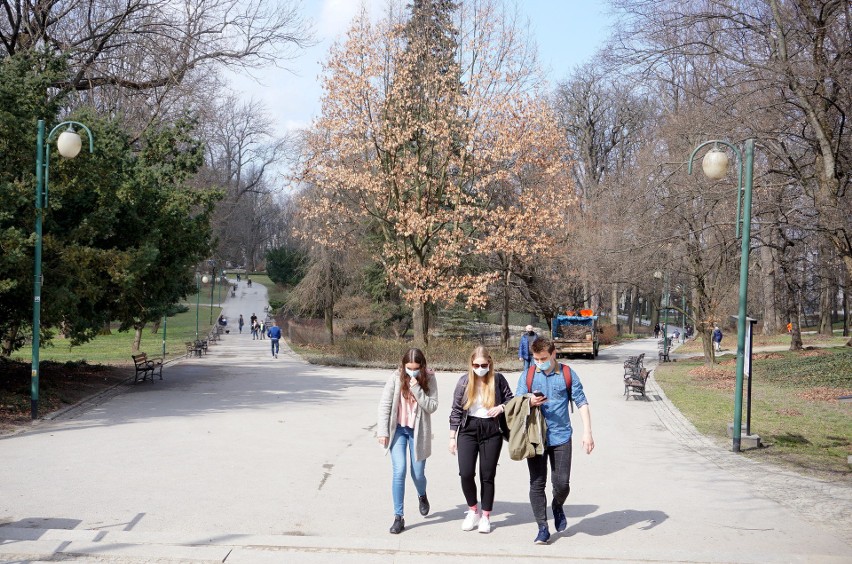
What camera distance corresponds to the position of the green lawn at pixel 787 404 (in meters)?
13.0

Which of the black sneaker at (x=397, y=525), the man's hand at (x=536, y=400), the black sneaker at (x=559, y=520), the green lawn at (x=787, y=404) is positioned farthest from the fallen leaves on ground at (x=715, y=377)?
the black sneaker at (x=397, y=525)

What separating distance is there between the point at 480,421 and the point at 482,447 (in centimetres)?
23

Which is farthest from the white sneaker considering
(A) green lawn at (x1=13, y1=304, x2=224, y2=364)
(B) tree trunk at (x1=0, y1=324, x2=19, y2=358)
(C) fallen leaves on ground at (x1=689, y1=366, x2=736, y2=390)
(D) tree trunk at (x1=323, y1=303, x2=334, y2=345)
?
(D) tree trunk at (x1=323, y1=303, x2=334, y2=345)

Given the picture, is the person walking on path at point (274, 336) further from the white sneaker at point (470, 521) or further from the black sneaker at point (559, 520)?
the black sneaker at point (559, 520)

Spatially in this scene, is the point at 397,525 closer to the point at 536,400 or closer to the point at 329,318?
the point at 536,400

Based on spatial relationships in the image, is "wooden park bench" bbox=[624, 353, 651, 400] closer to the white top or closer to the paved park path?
the paved park path

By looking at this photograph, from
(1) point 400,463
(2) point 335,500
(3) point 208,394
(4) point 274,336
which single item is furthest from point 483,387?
(4) point 274,336

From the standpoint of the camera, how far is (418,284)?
32.7m

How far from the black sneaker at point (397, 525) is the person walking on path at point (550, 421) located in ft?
3.82

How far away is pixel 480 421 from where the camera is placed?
7.44 metres

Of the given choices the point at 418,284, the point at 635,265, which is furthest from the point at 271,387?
the point at 635,265

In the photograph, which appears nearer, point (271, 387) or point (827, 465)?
point (827, 465)

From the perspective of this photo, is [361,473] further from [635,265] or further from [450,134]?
[450,134]

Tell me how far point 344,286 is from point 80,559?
3816 centimetres
